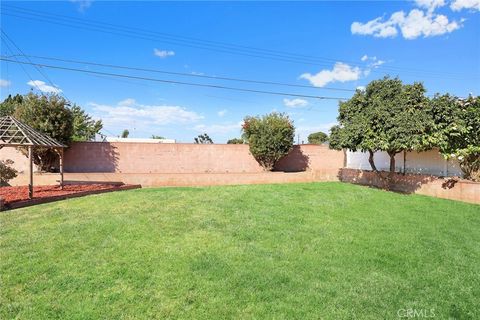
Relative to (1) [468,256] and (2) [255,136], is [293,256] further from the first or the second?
(2) [255,136]

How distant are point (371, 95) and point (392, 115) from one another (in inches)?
69.8

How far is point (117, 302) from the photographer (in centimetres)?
369

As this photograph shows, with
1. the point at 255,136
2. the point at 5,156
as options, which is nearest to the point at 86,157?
the point at 5,156

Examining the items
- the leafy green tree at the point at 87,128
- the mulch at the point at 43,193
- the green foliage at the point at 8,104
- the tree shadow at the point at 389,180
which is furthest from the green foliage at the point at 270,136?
the green foliage at the point at 8,104

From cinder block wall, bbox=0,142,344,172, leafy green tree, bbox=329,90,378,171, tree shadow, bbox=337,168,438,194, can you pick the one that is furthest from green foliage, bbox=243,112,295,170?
leafy green tree, bbox=329,90,378,171

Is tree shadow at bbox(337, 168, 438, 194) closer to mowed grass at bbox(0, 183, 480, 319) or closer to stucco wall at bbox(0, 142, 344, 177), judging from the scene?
stucco wall at bbox(0, 142, 344, 177)

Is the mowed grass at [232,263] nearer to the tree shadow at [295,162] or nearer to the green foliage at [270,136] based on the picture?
the green foliage at [270,136]

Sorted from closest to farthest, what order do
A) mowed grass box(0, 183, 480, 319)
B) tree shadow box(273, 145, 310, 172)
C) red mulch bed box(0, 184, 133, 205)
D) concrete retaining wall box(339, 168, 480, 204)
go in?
mowed grass box(0, 183, 480, 319) < red mulch bed box(0, 184, 133, 205) < concrete retaining wall box(339, 168, 480, 204) < tree shadow box(273, 145, 310, 172)

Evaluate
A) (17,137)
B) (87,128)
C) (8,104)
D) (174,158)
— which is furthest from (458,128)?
(8,104)

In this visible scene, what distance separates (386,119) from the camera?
12359 mm

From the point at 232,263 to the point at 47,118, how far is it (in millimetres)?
14535

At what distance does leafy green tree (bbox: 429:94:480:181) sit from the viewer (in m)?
11.2

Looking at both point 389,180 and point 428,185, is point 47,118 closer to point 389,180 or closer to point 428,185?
point 389,180

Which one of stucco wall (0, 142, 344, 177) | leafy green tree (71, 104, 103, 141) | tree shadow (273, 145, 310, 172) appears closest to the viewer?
stucco wall (0, 142, 344, 177)
